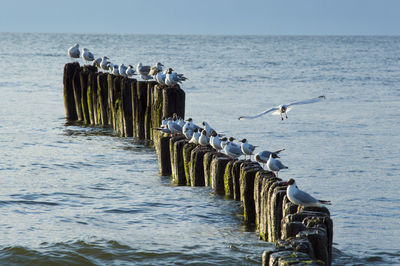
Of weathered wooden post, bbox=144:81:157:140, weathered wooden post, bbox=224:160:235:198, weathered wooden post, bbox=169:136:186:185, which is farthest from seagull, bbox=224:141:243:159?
weathered wooden post, bbox=144:81:157:140

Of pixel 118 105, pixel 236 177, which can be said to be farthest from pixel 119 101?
pixel 236 177

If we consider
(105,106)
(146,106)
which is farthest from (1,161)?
(105,106)

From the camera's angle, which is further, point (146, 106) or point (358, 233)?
point (146, 106)

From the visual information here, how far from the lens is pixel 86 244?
836 cm

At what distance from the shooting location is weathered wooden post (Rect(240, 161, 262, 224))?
9.12 meters

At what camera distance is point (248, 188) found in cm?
916

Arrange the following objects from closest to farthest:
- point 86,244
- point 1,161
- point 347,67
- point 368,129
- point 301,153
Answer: point 86,244 < point 1,161 < point 301,153 < point 368,129 < point 347,67

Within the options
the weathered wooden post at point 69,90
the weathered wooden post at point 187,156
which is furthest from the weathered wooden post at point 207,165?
the weathered wooden post at point 69,90

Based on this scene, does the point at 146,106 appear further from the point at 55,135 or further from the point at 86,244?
the point at 86,244

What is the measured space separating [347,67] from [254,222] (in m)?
41.3

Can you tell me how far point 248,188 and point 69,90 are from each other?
12.3 metres

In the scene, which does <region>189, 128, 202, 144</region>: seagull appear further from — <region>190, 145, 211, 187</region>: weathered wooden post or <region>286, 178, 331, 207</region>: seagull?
<region>286, 178, 331, 207</region>: seagull

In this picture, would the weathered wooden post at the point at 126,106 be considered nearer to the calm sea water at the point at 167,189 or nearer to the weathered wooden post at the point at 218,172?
the calm sea water at the point at 167,189

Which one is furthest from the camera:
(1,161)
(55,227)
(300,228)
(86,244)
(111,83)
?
(111,83)
